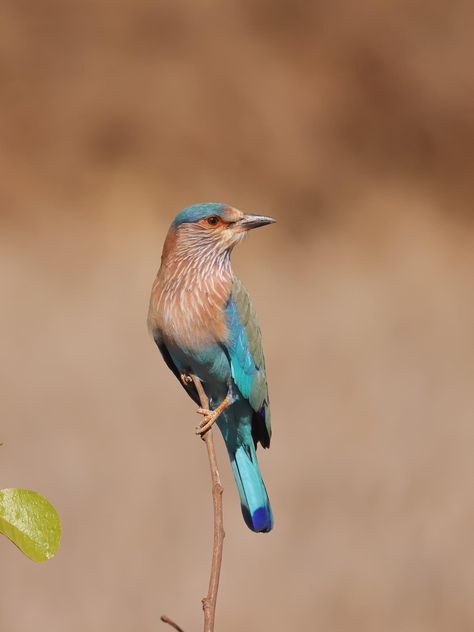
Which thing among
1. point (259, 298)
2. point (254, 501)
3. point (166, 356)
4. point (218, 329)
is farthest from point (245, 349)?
point (259, 298)

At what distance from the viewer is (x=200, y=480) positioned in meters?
4.10

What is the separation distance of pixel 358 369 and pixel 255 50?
4.19 feet

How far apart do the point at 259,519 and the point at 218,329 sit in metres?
0.41

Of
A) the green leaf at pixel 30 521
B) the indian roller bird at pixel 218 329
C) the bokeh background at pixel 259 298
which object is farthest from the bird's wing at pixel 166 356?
the bokeh background at pixel 259 298

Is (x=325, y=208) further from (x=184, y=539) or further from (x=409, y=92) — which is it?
(x=184, y=539)

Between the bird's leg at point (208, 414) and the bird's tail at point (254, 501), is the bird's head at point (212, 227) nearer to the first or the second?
the bird's leg at point (208, 414)

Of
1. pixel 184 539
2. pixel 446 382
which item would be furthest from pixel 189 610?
pixel 446 382

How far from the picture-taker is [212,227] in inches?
90.1

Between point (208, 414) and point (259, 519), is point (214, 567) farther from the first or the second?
point (259, 519)

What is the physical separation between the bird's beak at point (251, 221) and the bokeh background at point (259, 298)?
1.82 m

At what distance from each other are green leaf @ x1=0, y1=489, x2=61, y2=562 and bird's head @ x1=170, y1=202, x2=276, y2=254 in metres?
1.34

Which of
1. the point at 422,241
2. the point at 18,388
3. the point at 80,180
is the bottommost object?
the point at 18,388

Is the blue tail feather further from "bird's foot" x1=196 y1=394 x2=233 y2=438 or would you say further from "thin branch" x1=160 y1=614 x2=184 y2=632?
"thin branch" x1=160 y1=614 x2=184 y2=632

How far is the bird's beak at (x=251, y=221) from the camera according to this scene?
7.20ft
